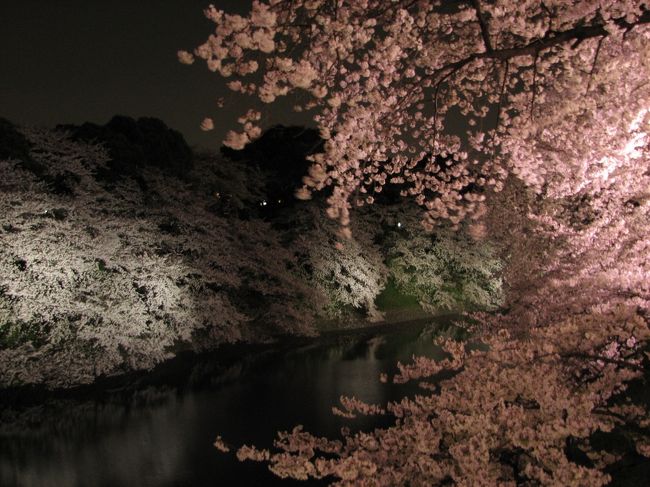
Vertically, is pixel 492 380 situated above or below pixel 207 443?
above

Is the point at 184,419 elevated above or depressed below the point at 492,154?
below

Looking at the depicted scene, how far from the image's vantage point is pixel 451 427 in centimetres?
529

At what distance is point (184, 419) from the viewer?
37.5 feet

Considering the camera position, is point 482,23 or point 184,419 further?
point 184,419

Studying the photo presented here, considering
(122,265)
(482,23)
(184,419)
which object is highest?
(482,23)

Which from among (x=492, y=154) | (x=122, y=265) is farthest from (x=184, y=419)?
(x=492, y=154)

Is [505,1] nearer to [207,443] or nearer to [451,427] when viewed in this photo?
[451,427]

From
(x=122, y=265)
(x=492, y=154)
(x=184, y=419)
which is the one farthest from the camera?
(x=122, y=265)

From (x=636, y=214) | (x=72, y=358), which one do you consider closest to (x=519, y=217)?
(x=636, y=214)

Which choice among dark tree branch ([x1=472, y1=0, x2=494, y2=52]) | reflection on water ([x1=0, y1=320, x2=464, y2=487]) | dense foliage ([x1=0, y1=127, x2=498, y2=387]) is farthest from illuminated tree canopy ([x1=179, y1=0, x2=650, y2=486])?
dense foliage ([x1=0, y1=127, x2=498, y2=387])

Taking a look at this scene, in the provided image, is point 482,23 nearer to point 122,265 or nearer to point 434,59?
point 434,59

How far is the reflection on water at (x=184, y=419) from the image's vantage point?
8.84 meters

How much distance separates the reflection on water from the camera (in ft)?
29.0

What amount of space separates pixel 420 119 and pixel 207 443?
5.99 m
